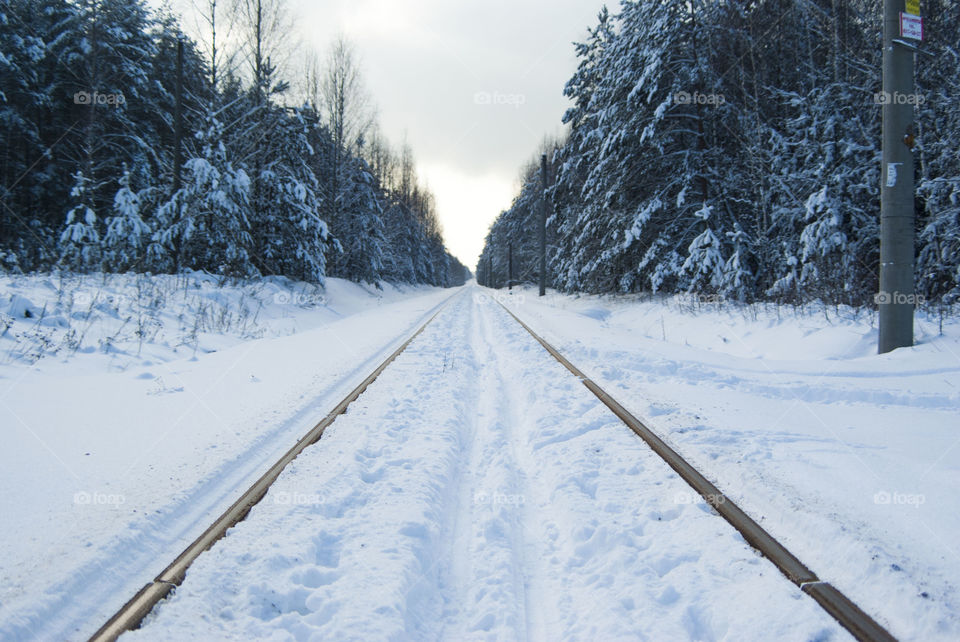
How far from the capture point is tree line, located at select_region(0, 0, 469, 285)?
1479 cm

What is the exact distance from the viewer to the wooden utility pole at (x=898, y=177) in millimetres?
6031

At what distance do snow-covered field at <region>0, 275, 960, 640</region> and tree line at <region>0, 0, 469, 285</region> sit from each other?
839cm

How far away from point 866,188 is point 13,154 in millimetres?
30462

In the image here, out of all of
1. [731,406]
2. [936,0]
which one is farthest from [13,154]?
[936,0]

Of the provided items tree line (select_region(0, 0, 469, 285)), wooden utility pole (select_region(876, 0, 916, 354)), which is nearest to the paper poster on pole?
wooden utility pole (select_region(876, 0, 916, 354))

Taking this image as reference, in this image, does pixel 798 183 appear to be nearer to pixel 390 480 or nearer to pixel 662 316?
pixel 662 316

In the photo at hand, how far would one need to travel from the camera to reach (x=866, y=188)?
A: 1151cm

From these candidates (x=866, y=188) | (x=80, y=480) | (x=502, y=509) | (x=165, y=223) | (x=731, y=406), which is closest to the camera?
(x=502, y=509)

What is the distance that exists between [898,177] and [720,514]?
6056 mm

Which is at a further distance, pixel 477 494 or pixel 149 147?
pixel 149 147

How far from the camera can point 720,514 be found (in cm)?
294

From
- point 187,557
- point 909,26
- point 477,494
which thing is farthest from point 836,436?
point 909,26

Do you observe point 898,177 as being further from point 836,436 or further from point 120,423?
point 120,423

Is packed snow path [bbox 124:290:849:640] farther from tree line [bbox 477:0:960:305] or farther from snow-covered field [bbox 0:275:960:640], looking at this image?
tree line [bbox 477:0:960:305]
